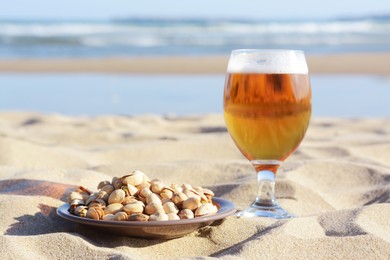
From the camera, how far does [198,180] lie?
3.02 metres

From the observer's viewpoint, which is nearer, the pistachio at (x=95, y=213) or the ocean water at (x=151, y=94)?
the pistachio at (x=95, y=213)

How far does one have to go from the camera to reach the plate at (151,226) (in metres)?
1.92

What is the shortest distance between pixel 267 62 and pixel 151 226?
64 centimetres

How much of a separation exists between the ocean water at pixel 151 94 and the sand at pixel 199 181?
1036 millimetres

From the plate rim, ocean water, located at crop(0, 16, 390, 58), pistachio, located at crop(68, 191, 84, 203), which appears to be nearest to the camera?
the plate rim

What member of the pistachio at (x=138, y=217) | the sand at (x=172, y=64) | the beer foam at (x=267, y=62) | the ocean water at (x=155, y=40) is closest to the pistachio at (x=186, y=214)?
the pistachio at (x=138, y=217)

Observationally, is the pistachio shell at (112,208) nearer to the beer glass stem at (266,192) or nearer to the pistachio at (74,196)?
the pistachio at (74,196)

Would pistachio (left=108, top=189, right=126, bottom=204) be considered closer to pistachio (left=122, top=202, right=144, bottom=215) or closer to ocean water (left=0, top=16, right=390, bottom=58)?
pistachio (left=122, top=202, right=144, bottom=215)

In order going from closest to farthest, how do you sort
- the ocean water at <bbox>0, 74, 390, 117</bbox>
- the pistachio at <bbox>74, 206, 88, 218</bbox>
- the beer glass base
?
1. the pistachio at <bbox>74, 206, 88, 218</bbox>
2. the beer glass base
3. the ocean water at <bbox>0, 74, 390, 117</bbox>

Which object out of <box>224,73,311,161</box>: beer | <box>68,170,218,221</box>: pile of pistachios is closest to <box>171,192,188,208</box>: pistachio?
<box>68,170,218,221</box>: pile of pistachios

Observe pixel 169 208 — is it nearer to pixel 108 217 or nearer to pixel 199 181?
pixel 108 217

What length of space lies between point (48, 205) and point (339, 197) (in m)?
1.13

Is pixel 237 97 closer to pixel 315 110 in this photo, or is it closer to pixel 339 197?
pixel 339 197

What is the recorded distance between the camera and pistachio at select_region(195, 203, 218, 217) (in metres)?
2.04
